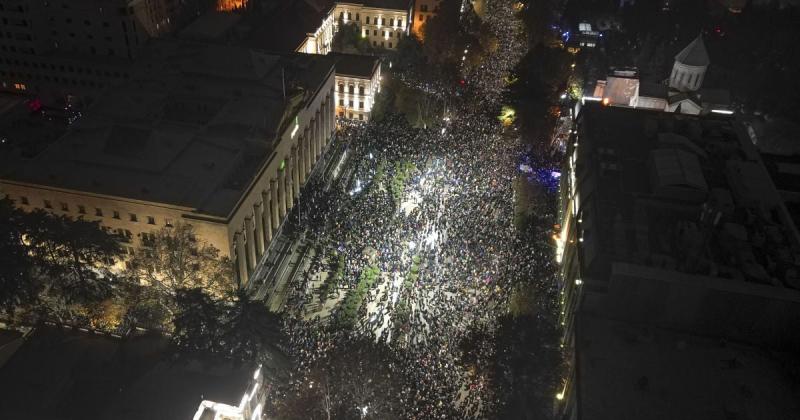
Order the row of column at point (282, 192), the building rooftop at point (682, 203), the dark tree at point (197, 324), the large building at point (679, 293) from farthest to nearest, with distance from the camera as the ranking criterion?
1. the row of column at point (282, 192)
2. the building rooftop at point (682, 203)
3. the dark tree at point (197, 324)
4. the large building at point (679, 293)

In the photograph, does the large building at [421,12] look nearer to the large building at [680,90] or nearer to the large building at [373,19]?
the large building at [373,19]

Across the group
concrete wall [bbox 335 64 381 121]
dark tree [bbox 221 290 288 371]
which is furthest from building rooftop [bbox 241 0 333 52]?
dark tree [bbox 221 290 288 371]

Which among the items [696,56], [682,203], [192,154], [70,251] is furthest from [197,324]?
[696,56]

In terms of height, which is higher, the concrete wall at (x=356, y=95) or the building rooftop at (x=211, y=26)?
the building rooftop at (x=211, y=26)

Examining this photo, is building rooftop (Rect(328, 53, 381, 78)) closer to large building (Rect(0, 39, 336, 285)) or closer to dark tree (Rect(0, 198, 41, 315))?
large building (Rect(0, 39, 336, 285))

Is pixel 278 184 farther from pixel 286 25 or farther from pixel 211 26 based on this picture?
pixel 211 26

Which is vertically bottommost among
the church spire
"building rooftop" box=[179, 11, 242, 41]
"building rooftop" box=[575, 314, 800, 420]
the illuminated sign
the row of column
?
the row of column

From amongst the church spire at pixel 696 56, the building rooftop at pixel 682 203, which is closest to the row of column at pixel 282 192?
the building rooftop at pixel 682 203
